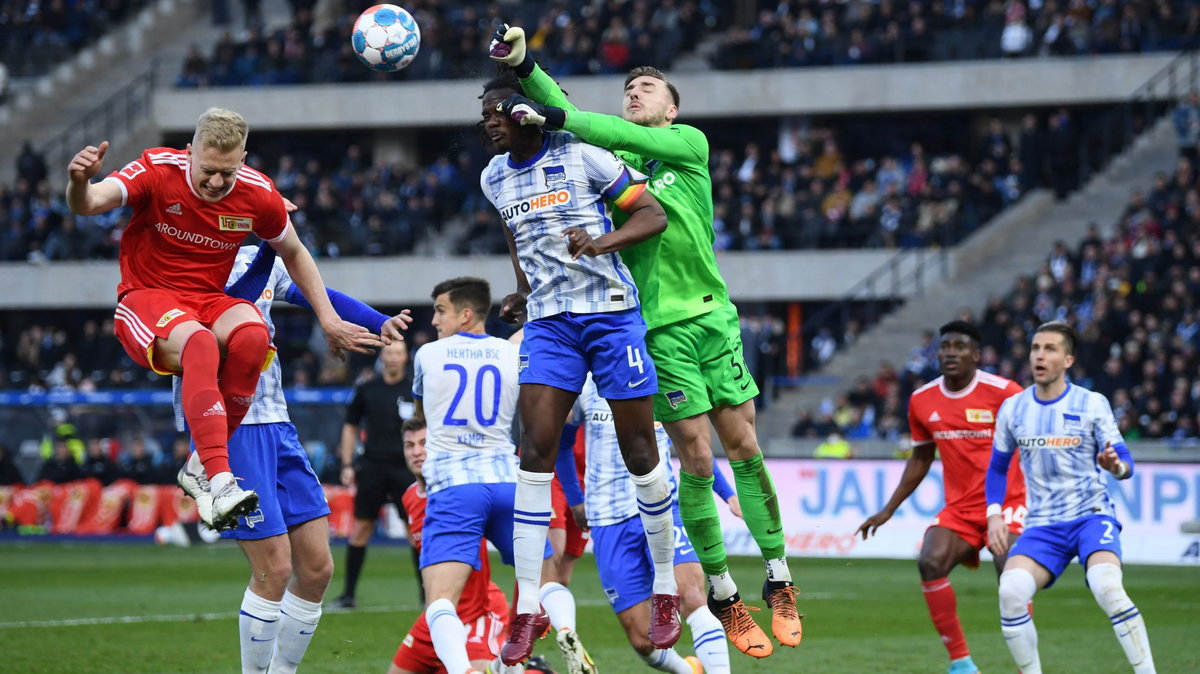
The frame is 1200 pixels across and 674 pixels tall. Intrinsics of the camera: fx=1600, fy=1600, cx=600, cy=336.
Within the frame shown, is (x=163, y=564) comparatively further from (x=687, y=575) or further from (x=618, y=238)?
(x=618, y=238)

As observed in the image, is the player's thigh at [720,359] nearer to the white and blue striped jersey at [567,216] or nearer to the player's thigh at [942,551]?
the white and blue striped jersey at [567,216]

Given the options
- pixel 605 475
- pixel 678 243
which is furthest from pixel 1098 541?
pixel 678 243

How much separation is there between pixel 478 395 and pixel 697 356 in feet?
5.13

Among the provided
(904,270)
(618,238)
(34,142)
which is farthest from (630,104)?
(34,142)

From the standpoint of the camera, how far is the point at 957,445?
37.9ft

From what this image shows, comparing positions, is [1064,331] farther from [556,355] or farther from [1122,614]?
[556,355]

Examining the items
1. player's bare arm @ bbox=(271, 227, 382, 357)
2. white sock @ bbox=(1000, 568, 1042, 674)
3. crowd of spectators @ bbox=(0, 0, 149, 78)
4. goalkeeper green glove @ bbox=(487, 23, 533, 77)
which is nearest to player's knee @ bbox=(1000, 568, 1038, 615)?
white sock @ bbox=(1000, 568, 1042, 674)

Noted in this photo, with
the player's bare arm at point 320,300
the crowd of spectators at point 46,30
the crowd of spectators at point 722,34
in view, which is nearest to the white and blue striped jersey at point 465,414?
the player's bare arm at point 320,300

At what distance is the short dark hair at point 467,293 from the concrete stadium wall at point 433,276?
22.5 meters

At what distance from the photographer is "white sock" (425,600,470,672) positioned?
27.9ft

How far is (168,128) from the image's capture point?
38312 mm

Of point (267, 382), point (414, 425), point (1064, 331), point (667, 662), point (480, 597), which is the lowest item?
point (667, 662)

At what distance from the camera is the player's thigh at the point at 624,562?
9430 mm

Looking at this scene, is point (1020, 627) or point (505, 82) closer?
point (505, 82)
